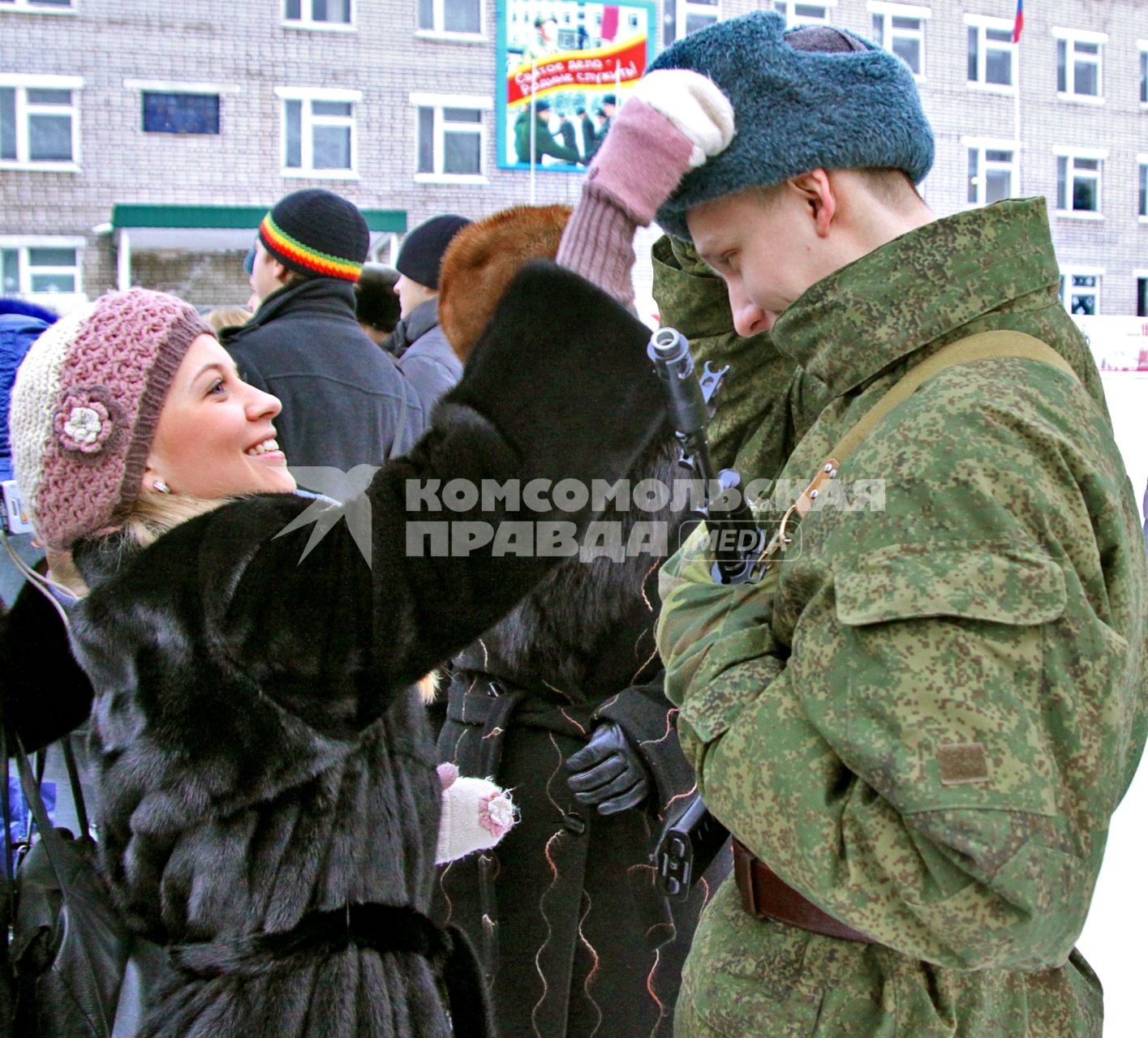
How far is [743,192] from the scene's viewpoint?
3.68 feet

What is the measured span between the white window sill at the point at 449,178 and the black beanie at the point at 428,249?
13.4 metres

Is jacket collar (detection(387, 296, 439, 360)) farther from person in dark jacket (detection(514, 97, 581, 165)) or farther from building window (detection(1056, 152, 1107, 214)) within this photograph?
building window (detection(1056, 152, 1107, 214))

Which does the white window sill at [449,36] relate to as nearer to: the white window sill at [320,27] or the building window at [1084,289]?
the white window sill at [320,27]

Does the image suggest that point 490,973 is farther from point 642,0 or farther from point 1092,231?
point 1092,231

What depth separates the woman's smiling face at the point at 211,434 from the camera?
4.97 ft

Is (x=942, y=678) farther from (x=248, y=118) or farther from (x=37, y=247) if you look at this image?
(x=37, y=247)

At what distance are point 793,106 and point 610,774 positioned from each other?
112 centimetres

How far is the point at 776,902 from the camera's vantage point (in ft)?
3.67

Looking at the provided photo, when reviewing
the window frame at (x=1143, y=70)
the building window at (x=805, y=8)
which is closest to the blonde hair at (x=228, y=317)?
the building window at (x=805, y=8)

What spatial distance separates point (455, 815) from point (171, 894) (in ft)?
1.46

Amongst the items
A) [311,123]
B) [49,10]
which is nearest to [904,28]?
[311,123]

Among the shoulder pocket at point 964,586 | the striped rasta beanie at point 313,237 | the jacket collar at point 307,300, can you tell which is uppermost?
the striped rasta beanie at point 313,237

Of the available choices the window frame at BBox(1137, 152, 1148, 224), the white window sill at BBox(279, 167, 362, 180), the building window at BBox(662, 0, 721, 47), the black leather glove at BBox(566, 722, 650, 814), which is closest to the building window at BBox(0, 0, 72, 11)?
the white window sill at BBox(279, 167, 362, 180)

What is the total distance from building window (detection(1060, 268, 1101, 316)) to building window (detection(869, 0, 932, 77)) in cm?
446
